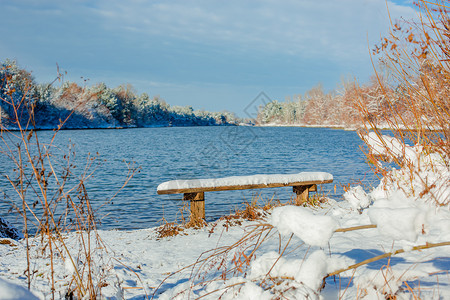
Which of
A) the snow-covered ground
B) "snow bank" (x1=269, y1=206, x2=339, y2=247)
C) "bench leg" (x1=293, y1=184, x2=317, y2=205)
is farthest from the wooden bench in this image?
"snow bank" (x1=269, y1=206, x2=339, y2=247)

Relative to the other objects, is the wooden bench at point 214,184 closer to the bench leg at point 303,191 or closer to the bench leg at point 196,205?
the bench leg at point 196,205

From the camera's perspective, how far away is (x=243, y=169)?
16594 mm

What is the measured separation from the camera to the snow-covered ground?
1851mm

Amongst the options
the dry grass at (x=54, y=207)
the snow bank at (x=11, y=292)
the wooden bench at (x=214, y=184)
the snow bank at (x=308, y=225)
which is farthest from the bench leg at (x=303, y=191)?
the snow bank at (x=11, y=292)

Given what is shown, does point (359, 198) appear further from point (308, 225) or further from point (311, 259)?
point (308, 225)

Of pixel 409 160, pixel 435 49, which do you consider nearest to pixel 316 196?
pixel 409 160

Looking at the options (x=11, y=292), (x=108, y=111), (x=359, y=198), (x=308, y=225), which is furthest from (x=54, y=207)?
(x=108, y=111)

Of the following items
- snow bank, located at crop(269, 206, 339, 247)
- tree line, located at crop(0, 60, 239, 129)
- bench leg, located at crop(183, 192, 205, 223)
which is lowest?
bench leg, located at crop(183, 192, 205, 223)

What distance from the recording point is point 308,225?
1.85m

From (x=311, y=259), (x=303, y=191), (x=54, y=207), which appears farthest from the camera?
(x=303, y=191)

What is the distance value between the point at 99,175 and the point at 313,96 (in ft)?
279

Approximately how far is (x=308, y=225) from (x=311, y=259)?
1.00ft

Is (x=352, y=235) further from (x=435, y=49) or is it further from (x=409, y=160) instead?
(x=435, y=49)

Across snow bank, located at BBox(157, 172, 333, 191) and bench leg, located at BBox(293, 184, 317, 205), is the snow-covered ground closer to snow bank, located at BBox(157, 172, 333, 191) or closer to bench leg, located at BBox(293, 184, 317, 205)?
snow bank, located at BBox(157, 172, 333, 191)
